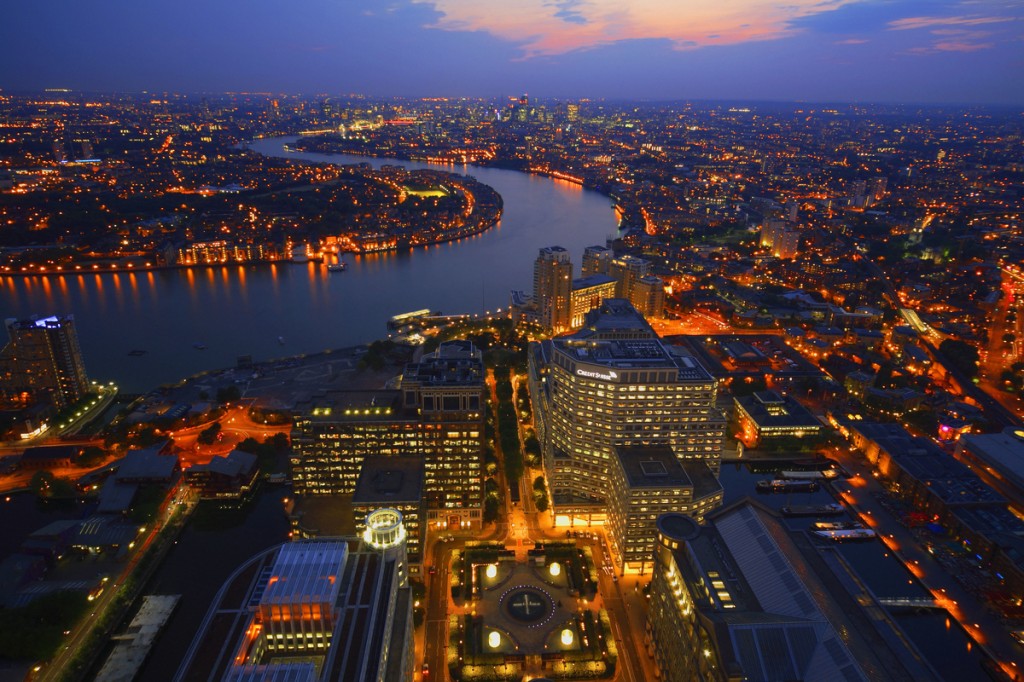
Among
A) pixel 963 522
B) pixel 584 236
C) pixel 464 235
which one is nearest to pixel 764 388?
pixel 963 522

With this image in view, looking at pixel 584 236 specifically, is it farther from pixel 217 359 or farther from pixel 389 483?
pixel 389 483

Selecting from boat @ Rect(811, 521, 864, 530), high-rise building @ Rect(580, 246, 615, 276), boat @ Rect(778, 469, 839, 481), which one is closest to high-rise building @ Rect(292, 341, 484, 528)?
boat @ Rect(811, 521, 864, 530)

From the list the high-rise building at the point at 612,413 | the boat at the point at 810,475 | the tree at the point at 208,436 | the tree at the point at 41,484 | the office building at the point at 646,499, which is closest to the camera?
the office building at the point at 646,499

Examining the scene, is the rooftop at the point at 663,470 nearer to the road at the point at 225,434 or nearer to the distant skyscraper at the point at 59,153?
the road at the point at 225,434

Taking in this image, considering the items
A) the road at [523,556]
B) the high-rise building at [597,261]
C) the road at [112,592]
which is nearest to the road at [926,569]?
the road at [523,556]

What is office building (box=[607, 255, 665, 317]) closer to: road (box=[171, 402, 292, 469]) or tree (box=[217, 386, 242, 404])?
road (box=[171, 402, 292, 469])

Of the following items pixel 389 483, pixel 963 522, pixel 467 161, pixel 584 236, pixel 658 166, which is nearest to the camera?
pixel 389 483
